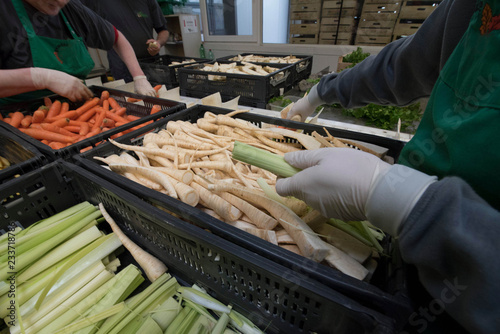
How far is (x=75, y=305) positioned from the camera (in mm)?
889

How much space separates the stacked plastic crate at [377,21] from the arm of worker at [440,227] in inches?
168

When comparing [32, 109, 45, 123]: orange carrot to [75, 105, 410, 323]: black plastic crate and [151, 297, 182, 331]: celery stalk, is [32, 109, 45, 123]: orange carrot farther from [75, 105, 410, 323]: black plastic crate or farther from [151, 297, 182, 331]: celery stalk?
[151, 297, 182, 331]: celery stalk

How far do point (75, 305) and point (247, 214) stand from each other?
0.79 meters

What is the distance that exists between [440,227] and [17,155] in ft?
7.18

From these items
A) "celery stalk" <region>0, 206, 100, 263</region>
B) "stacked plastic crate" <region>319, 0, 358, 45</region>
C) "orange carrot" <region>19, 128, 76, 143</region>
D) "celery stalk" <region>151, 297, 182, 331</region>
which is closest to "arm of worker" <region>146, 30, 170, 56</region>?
"orange carrot" <region>19, 128, 76, 143</region>

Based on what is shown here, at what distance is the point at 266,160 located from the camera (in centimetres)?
95

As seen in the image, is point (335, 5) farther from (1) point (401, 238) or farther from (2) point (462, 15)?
(1) point (401, 238)

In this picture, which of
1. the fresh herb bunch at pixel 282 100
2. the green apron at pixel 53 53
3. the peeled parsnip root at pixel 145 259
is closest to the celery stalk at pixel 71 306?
the peeled parsnip root at pixel 145 259

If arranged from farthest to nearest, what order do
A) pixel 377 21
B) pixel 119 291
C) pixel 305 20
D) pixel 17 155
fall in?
pixel 305 20 → pixel 377 21 → pixel 17 155 → pixel 119 291

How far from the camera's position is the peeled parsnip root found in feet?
3.22

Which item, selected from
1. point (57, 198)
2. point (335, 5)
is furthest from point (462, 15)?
point (335, 5)

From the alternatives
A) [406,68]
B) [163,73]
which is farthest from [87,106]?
[406,68]

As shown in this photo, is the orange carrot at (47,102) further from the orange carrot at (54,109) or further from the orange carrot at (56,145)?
the orange carrot at (56,145)

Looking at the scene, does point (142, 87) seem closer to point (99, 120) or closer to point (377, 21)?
point (99, 120)
